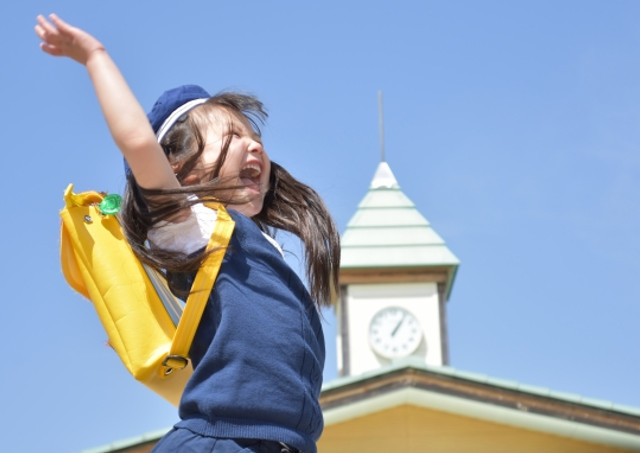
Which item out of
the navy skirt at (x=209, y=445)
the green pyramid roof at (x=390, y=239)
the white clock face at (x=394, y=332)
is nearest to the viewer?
the navy skirt at (x=209, y=445)

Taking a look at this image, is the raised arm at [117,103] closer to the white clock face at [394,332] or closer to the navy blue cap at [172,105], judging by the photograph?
the navy blue cap at [172,105]

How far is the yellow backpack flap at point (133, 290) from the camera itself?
2191 millimetres

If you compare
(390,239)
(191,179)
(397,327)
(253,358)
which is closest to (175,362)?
(253,358)

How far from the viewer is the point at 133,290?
225cm

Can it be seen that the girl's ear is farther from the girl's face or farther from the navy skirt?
the navy skirt

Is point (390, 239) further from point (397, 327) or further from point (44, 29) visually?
point (44, 29)

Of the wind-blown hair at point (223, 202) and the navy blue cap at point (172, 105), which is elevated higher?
the navy blue cap at point (172, 105)

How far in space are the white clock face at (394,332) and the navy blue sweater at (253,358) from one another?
21.1 meters

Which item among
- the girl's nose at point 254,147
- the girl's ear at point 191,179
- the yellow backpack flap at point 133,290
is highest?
the girl's nose at point 254,147

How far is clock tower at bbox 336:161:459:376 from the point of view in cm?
2234

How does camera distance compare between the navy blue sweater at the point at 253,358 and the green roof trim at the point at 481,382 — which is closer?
the navy blue sweater at the point at 253,358

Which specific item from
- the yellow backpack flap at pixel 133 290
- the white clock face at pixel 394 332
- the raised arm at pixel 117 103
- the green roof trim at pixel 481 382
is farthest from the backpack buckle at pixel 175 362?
the white clock face at pixel 394 332

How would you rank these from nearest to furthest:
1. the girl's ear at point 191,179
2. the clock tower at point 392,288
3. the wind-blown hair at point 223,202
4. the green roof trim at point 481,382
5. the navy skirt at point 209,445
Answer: the navy skirt at point 209,445 → the wind-blown hair at point 223,202 → the girl's ear at point 191,179 → the green roof trim at point 481,382 → the clock tower at point 392,288

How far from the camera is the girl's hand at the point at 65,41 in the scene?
220 centimetres
